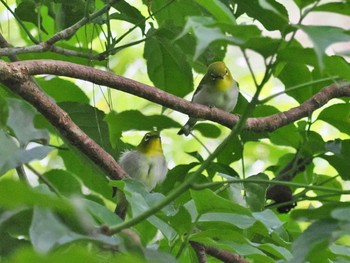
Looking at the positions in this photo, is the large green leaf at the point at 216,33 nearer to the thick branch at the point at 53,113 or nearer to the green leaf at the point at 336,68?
the green leaf at the point at 336,68

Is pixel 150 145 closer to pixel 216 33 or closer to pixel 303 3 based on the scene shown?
pixel 303 3

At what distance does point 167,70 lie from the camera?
1.63 meters

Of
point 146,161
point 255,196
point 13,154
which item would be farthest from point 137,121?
point 146,161

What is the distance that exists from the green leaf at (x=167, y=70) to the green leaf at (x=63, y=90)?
0.14 m

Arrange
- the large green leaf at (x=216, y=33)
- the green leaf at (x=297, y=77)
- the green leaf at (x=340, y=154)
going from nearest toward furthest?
the large green leaf at (x=216, y=33)
the green leaf at (x=340, y=154)
the green leaf at (x=297, y=77)

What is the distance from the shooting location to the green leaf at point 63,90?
5.24 feet

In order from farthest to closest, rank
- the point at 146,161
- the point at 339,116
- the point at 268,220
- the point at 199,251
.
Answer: the point at 146,161, the point at 339,116, the point at 199,251, the point at 268,220

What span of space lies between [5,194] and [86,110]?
101cm

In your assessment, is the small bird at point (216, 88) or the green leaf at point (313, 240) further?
the small bird at point (216, 88)

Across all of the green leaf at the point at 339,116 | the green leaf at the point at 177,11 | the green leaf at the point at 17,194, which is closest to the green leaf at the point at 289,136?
the green leaf at the point at 339,116

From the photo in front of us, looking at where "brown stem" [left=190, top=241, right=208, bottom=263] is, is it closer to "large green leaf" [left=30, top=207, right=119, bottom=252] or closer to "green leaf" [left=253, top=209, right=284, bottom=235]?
"green leaf" [left=253, top=209, right=284, bottom=235]

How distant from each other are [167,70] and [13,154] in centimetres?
93

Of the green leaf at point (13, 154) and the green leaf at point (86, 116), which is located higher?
the green leaf at point (86, 116)

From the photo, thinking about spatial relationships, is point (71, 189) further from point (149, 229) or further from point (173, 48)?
point (173, 48)
